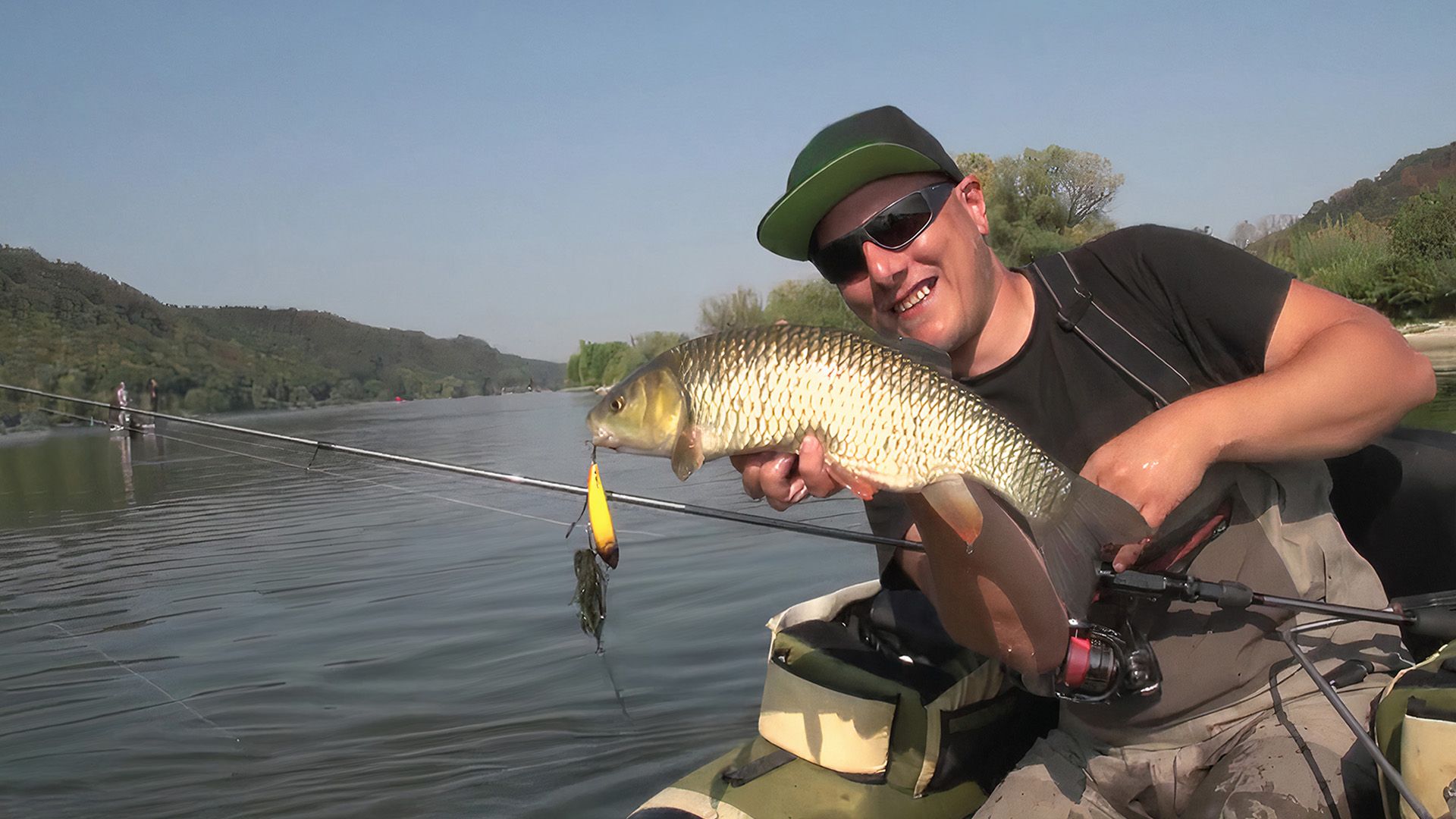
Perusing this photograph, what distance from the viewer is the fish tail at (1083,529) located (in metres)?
2.14

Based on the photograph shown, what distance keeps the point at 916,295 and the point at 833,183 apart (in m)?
0.39

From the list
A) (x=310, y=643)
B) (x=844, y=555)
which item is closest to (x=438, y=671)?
(x=310, y=643)

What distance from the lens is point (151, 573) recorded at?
10.1 meters

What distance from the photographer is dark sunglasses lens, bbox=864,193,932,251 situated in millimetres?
2762

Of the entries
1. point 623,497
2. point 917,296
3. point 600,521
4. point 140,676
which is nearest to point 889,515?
point 917,296

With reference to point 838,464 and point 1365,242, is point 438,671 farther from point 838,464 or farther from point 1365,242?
point 1365,242

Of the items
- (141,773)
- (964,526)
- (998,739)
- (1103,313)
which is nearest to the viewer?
(964,526)

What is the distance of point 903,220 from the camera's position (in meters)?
2.77

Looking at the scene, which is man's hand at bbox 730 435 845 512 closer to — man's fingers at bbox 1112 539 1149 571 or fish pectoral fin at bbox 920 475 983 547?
fish pectoral fin at bbox 920 475 983 547

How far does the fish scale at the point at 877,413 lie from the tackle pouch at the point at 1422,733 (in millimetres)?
782

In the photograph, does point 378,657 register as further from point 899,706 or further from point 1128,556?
point 1128,556

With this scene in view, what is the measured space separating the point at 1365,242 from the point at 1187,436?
38302 mm

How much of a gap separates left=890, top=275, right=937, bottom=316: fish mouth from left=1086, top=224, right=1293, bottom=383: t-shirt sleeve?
0.48 meters

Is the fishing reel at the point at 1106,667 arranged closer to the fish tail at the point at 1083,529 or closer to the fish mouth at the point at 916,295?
the fish tail at the point at 1083,529
